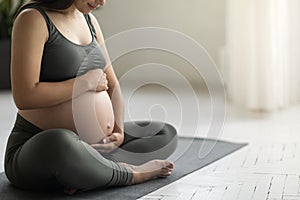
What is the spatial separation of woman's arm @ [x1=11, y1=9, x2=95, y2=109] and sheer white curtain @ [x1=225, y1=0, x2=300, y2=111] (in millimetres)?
1540

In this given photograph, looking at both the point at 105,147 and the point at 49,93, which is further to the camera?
the point at 105,147

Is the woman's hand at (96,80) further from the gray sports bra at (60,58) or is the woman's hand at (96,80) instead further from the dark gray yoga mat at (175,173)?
the dark gray yoga mat at (175,173)

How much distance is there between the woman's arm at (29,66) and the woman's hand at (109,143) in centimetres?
19

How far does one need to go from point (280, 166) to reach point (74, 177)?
27.0 inches

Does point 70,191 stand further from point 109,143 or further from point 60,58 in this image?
point 60,58

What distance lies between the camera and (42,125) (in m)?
1.72

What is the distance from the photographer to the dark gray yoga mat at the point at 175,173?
168cm

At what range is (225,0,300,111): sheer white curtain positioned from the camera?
299cm

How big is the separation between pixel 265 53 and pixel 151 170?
1348mm

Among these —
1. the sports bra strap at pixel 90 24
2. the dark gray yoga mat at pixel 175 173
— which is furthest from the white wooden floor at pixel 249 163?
the sports bra strap at pixel 90 24

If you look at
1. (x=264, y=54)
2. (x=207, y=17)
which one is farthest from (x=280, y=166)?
(x=207, y=17)

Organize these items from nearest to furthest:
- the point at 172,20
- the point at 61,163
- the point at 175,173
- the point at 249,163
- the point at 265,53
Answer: the point at 61,163
the point at 175,173
the point at 249,163
the point at 265,53
the point at 172,20

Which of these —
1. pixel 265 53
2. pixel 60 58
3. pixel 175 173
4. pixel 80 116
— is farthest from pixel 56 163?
pixel 265 53

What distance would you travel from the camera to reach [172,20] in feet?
12.6
